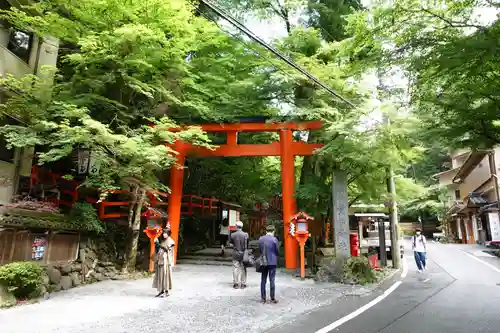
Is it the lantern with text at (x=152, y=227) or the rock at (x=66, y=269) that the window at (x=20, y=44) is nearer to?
the lantern with text at (x=152, y=227)

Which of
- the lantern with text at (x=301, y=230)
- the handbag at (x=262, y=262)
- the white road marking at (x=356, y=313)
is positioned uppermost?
A: the lantern with text at (x=301, y=230)

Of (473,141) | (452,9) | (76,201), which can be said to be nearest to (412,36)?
(452,9)

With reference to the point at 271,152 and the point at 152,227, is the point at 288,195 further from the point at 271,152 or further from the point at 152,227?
the point at 152,227

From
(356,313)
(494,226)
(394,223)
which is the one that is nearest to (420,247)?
(394,223)

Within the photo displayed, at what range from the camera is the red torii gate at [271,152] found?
1435cm

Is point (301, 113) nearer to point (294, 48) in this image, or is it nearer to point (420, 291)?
point (294, 48)

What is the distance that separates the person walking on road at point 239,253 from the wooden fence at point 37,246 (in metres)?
5.43

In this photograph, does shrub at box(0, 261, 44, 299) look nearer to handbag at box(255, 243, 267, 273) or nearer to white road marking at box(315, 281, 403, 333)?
handbag at box(255, 243, 267, 273)

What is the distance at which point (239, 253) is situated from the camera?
10312 millimetres

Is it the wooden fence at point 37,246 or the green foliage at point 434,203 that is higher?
the green foliage at point 434,203

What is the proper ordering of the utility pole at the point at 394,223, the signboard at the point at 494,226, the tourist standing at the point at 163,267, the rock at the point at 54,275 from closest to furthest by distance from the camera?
the tourist standing at the point at 163,267 < the rock at the point at 54,275 < the utility pole at the point at 394,223 < the signboard at the point at 494,226

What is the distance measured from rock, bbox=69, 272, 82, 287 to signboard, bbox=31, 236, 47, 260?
4.09 feet

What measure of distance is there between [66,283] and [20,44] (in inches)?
330

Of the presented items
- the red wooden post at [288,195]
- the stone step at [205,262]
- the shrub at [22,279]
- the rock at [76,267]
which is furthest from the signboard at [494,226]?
the shrub at [22,279]
